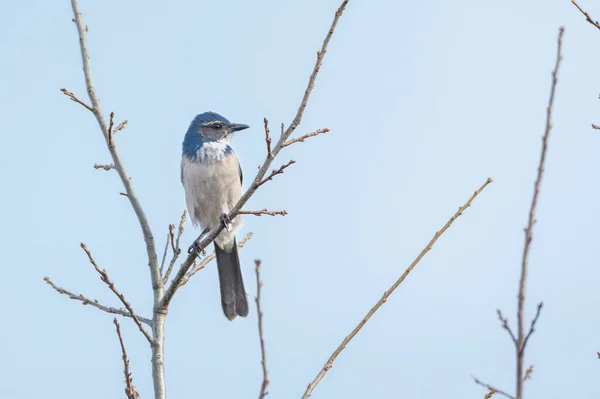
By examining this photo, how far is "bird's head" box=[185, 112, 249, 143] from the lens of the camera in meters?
8.63

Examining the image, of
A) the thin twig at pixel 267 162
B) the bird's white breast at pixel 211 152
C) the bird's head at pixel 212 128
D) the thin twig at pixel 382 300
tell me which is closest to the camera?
the thin twig at pixel 382 300

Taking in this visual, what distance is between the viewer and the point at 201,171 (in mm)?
7980

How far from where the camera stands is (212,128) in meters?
8.77

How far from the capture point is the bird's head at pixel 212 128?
8633mm

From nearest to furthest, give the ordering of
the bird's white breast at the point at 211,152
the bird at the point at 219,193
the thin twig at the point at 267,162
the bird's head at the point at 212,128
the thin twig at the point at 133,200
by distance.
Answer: the thin twig at the point at 267,162 < the thin twig at the point at 133,200 < the bird at the point at 219,193 < the bird's white breast at the point at 211,152 < the bird's head at the point at 212,128

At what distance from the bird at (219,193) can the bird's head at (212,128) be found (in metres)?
0.01

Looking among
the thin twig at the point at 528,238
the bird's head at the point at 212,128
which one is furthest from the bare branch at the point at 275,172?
the bird's head at the point at 212,128

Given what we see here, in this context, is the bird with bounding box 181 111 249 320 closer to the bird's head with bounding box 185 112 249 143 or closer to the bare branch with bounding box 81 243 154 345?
the bird's head with bounding box 185 112 249 143

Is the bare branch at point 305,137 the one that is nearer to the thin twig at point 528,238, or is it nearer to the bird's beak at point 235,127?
the thin twig at point 528,238

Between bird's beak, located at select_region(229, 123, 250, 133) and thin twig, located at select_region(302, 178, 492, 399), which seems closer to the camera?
thin twig, located at select_region(302, 178, 492, 399)

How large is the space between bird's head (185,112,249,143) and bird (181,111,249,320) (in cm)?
1

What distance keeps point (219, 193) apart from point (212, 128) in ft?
3.83

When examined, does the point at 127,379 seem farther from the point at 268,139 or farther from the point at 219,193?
the point at 219,193

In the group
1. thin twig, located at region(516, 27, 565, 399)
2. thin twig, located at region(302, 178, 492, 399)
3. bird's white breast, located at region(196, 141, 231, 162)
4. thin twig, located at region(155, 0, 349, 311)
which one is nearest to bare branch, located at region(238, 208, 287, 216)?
thin twig, located at region(155, 0, 349, 311)
